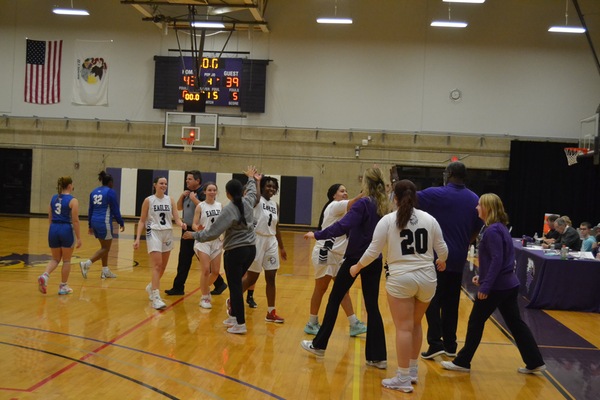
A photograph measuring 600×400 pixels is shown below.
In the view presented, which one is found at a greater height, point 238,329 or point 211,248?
point 211,248

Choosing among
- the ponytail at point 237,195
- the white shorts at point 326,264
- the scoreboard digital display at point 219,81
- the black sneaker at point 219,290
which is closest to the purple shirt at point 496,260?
the white shorts at point 326,264

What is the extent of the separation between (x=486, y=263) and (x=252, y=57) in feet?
61.9

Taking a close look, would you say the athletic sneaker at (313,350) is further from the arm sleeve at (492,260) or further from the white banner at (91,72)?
the white banner at (91,72)

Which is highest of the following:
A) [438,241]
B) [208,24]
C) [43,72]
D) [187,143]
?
[208,24]

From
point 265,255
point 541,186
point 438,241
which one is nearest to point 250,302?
point 265,255

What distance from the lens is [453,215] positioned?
600cm

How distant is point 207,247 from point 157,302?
36.8 inches

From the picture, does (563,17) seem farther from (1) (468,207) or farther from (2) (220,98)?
(1) (468,207)

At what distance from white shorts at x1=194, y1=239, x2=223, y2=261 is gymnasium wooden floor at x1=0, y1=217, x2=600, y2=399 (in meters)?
0.72

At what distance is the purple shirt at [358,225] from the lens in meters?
5.79

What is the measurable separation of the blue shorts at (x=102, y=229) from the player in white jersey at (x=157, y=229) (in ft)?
7.48

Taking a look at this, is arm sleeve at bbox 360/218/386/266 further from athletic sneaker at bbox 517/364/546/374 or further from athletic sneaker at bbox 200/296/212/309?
athletic sneaker at bbox 200/296/212/309

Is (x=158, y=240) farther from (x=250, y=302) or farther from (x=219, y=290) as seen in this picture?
(x=219, y=290)

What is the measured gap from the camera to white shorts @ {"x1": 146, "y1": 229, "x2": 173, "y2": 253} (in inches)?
324
